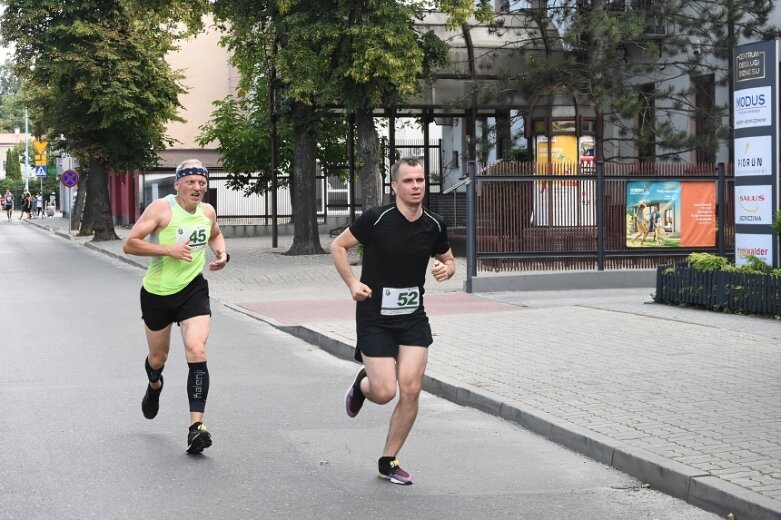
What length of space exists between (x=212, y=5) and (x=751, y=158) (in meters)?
17.0

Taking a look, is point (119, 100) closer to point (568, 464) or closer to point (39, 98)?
point (39, 98)

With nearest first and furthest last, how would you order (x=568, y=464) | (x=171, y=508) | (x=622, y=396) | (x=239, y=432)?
1. (x=171, y=508)
2. (x=568, y=464)
3. (x=239, y=432)
4. (x=622, y=396)

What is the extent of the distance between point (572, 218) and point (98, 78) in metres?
23.7

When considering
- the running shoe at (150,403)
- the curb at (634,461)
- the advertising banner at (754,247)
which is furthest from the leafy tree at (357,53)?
the running shoe at (150,403)

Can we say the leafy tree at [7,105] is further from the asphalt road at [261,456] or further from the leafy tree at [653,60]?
the asphalt road at [261,456]

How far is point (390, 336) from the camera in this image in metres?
7.00

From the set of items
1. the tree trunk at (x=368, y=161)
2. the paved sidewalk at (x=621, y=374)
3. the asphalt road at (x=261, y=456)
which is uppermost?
the tree trunk at (x=368, y=161)

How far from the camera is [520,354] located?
39.2 feet

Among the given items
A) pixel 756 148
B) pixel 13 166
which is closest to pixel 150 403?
pixel 756 148

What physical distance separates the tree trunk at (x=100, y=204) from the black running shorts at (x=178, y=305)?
35.7 metres

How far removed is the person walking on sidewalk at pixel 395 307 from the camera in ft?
22.8

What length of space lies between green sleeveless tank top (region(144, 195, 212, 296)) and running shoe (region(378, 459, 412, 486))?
2.03 metres

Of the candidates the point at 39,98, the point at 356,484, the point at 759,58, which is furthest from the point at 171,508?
the point at 39,98

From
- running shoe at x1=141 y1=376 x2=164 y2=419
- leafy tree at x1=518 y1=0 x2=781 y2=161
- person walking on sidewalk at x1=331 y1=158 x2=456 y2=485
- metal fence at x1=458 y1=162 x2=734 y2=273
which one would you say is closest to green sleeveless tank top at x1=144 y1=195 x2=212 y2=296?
running shoe at x1=141 y1=376 x2=164 y2=419
